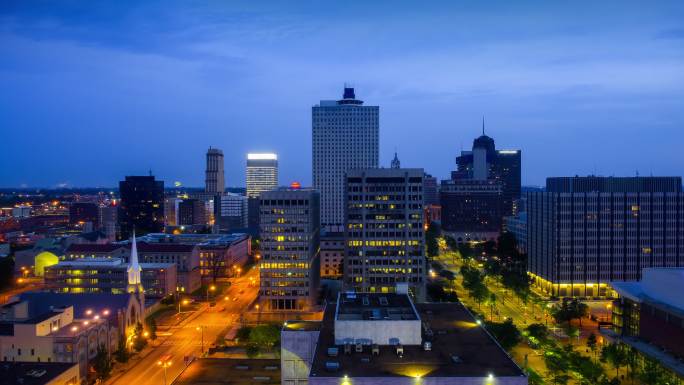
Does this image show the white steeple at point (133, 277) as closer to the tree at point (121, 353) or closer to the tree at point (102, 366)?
the tree at point (121, 353)

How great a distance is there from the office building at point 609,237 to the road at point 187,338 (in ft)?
266

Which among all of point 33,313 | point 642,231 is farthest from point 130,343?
point 642,231

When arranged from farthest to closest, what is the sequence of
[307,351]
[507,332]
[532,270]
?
[532,270] → [507,332] → [307,351]

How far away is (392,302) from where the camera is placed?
76.3 meters

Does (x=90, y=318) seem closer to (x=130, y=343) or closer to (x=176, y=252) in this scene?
(x=130, y=343)

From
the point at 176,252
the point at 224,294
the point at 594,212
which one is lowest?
the point at 224,294

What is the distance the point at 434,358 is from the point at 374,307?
15.8 m

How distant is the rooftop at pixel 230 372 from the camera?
223 ft

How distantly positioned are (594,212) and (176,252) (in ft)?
377

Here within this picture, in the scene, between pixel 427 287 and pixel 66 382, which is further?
pixel 427 287

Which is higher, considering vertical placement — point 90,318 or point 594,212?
point 594,212

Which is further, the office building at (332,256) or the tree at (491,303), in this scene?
the office building at (332,256)

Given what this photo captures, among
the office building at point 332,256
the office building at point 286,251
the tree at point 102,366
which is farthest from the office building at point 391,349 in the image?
the office building at point 332,256

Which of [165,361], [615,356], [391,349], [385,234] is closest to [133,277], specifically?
[165,361]
